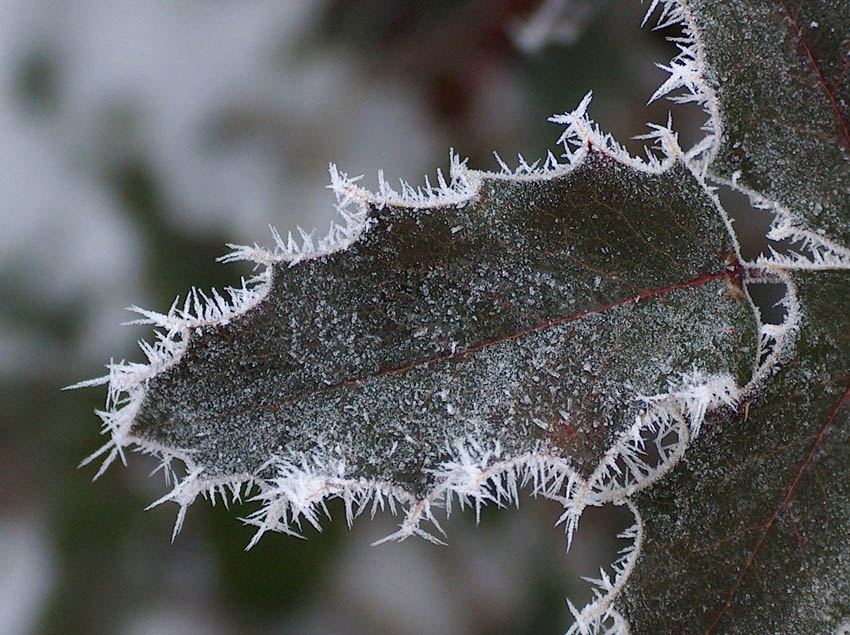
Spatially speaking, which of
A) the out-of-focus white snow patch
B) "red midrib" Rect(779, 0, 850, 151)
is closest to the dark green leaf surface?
"red midrib" Rect(779, 0, 850, 151)

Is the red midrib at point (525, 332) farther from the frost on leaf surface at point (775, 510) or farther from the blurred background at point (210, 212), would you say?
the blurred background at point (210, 212)

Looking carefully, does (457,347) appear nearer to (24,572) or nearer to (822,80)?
(822,80)

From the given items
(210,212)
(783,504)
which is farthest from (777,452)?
(210,212)

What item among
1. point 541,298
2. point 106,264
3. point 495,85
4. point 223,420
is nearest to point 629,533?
point 541,298

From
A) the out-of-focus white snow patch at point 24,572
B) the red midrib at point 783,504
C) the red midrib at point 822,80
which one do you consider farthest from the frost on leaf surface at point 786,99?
the out-of-focus white snow patch at point 24,572

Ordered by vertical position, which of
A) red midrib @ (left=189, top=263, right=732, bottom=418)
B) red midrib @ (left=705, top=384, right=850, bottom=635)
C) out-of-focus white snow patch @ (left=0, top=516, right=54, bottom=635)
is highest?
red midrib @ (left=189, top=263, right=732, bottom=418)

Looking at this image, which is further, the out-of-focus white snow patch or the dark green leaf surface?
the out-of-focus white snow patch

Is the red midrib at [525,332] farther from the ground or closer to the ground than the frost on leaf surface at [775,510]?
farther from the ground

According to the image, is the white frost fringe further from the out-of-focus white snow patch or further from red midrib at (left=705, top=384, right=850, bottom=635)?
the out-of-focus white snow patch

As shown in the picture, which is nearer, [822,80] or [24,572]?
[822,80]
